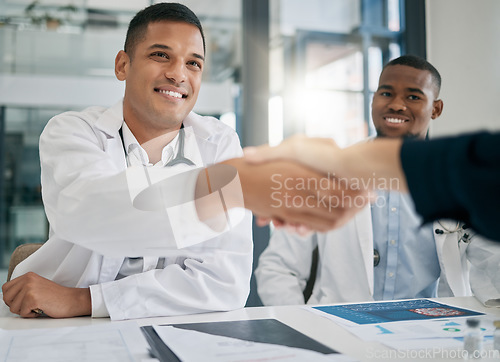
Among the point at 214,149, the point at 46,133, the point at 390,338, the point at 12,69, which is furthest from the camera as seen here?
the point at 12,69

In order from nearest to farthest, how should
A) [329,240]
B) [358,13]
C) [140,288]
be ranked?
[140,288], [329,240], [358,13]

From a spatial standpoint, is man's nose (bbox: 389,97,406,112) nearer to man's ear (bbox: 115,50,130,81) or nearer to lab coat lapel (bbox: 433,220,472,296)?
lab coat lapel (bbox: 433,220,472,296)

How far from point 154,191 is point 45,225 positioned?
2.11 metres

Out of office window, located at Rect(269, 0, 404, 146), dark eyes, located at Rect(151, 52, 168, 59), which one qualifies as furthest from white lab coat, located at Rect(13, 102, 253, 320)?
office window, located at Rect(269, 0, 404, 146)

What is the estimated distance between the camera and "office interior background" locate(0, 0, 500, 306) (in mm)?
2877

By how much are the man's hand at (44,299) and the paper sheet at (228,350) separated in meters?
0.33

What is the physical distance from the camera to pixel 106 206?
3.47 feet

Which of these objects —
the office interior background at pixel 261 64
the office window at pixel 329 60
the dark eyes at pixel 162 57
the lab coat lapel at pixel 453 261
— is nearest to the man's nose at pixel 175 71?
the dark eyes at pixel 162 57

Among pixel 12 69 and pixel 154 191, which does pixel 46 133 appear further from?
pixel 12 69

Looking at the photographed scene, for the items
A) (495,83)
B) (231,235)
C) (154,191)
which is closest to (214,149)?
(231,235)

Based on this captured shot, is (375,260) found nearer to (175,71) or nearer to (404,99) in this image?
(404,99)

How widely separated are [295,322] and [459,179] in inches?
25.8

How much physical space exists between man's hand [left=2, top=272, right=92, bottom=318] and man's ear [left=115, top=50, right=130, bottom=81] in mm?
844

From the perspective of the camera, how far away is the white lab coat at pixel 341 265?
1779 mm
